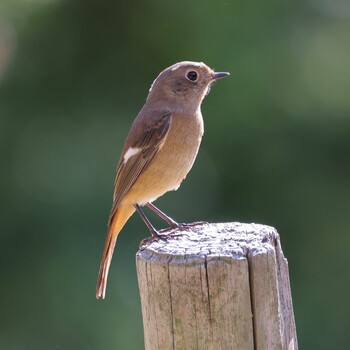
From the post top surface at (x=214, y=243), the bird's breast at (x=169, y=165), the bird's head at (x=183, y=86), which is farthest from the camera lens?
the bird's head at (x=183, y=86)

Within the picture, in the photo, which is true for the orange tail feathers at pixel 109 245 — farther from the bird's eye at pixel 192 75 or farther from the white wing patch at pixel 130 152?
the bird's eye at pixel 192 75

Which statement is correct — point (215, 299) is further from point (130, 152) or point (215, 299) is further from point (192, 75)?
point (192, 75)

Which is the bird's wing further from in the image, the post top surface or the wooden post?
the wooden post

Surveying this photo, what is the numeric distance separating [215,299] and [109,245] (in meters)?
2.24

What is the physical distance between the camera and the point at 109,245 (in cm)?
572

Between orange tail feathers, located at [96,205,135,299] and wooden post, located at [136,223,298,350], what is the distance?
1.85 m

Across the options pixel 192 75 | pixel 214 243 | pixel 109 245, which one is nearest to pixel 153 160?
pixel 109 245

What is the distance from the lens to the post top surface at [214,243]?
12.0ft

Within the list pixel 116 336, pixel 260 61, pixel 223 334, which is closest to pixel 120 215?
pixel 116 336

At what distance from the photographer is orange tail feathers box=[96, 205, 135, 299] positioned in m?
5.58

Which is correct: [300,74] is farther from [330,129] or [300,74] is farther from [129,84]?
[129,84]

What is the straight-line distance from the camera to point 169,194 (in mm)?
7812

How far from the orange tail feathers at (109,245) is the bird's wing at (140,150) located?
59 millimetres

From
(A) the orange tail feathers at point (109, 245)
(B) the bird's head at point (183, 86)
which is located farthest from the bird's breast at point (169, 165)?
(B) the bird's head at point (183, 86)
